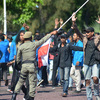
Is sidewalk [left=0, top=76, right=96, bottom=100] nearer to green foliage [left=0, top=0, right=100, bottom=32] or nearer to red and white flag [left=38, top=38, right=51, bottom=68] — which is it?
red and white flag [left=38, top=38, right=51, bottom=68]

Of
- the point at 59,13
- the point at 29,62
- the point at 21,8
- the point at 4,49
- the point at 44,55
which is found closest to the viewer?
the point at 29,62

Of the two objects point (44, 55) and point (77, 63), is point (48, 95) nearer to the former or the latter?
point (44, 55)

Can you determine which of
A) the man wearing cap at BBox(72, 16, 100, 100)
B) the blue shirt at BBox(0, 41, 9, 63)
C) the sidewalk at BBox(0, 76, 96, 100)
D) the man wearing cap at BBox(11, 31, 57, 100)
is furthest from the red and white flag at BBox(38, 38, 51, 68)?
the blue shirt at BBox(0, 41, 9, 63)

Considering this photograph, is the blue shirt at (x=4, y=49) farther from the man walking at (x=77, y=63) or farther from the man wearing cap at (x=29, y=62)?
the man wearing cap at (x=29, y=62)

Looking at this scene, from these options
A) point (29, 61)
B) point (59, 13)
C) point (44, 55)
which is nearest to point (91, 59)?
point (29, 61)

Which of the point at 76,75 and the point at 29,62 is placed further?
the point at 76,75

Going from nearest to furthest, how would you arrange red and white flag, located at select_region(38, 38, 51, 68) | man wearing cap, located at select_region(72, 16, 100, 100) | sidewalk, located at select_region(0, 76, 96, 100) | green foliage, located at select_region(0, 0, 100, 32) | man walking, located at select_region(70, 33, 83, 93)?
man wearing cap, located at select_region(72, 16, 100, 100)
sidewalk, located at select_region(0, 76, 96, 100)
red and white flag, located at select_region(38, 38, 51, 68)
man walking, located at select_region(70, 33, 83, 93)
green foliage, located at select_region(0, 0, 100, 32)

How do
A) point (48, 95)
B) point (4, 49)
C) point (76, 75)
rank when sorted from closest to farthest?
point (48, 95), point (76, 75), point (4, 49)

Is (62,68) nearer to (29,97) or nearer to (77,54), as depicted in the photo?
(77,54)

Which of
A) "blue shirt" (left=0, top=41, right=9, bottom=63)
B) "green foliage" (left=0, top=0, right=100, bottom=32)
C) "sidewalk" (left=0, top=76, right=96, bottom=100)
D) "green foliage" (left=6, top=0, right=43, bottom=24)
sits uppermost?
"green foliage" (left=0, top=0, right=100, bottom=32)

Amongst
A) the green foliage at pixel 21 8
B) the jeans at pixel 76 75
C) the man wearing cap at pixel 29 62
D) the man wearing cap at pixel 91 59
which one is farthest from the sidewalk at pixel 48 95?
the green foliage at pixel 21 8

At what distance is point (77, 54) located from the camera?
12.5 meters

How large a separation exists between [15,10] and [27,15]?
0.96 meters

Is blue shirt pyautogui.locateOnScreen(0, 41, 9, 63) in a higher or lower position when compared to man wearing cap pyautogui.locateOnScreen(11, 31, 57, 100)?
higher
